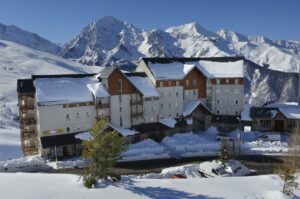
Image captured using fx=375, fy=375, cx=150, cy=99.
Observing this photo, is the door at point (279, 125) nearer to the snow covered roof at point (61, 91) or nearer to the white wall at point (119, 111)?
the white wall at point (119, 111)

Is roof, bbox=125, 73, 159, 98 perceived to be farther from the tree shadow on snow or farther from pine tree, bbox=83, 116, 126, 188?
the tree shadow on snow

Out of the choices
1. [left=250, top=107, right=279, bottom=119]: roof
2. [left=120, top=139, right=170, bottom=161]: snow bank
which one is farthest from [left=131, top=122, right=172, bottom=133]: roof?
[left=250, top=107, right=279, bottom=119]: roof

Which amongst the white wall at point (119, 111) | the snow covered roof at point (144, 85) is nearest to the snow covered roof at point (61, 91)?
the white wall at point (119, 111)

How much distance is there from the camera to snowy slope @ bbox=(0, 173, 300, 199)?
30.8 metres

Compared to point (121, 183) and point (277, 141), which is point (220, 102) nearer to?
point (277, 141)

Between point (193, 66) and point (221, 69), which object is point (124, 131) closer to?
point (193, 66)

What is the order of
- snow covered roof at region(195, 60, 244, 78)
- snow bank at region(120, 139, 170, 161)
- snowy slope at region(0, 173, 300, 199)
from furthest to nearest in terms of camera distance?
1. snow covered roof at region(195, 60, 244, 78)
2. snow bank at region(120, 139, 170, 161)
3. snowy slope at region(0, 173, 300, 199)

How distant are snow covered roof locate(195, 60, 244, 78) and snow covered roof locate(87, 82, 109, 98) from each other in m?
23.1

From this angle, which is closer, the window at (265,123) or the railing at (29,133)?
the railing at (29,133)

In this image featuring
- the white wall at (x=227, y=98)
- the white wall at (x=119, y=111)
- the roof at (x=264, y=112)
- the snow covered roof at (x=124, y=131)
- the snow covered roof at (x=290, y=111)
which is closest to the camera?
the snow covered roof at (x=124, y=131)

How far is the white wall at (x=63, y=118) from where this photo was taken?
5916cm

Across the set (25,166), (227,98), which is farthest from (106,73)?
(227,98)

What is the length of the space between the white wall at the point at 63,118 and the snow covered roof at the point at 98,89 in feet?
7.63

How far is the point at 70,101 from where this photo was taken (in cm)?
6119
